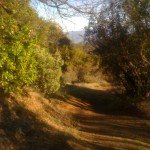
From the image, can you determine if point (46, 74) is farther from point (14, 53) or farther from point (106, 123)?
point (14, 53)

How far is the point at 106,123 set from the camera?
2227cm

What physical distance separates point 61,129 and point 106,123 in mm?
6600

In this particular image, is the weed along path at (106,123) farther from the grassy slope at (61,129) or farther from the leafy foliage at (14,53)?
the leafy foliage at (14,53)

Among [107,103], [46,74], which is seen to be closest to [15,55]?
[46,74]

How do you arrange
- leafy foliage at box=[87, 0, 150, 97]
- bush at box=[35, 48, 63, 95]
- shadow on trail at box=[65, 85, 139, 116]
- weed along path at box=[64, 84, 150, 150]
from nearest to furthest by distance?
weed along path at box=[64, 84, 150, 150]
bush at box=[35, 48, 63, 95]
leafy foliage at box=[87, 0, 150, 97]
shadow on trail at box=[65, 85, 139, 116]

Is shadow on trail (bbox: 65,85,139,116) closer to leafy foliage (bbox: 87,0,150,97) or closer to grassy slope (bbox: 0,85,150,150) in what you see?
grassy slope (bbox: 0,85,150,150)

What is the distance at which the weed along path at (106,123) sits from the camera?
1454cm

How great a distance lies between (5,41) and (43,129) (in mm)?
3301

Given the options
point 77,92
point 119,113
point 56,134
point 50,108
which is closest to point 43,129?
point 56,134

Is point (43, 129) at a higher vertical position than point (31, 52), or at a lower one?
lower

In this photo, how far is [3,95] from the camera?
55.9 feet

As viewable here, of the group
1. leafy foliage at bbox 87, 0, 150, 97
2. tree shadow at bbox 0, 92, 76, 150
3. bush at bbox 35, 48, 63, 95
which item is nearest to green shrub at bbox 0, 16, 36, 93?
tree shadow at bbox 0, 92, 76, 150

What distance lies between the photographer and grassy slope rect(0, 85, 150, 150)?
12.9 meters

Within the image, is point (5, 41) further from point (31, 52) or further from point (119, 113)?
point (119, 113)
